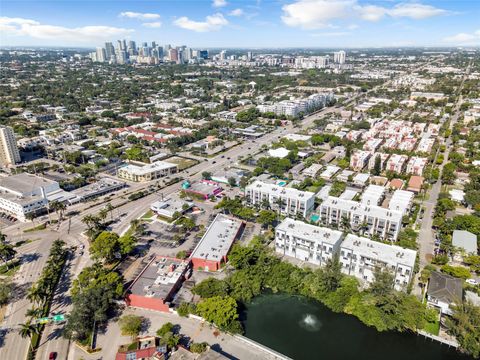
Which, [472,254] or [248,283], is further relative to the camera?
[472,254]

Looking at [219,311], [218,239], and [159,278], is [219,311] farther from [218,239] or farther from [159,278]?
[218,239]

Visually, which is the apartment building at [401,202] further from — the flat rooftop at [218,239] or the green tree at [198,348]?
the green tree at [198,348]

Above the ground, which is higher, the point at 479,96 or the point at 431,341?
the point at 479,96

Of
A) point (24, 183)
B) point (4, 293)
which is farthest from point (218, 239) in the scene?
point (24, 183)

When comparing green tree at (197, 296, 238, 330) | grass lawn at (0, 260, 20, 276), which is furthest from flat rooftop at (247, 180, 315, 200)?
grass lawn at (0, 260, 20, 276)

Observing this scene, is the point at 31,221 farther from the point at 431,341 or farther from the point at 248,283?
the point at 431,341

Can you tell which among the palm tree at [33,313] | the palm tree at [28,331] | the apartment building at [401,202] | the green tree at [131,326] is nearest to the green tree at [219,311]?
the green tree at [131,326]

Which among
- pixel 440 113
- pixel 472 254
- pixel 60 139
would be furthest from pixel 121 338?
pixel 440 113
